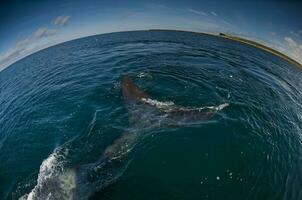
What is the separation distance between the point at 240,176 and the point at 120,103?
10305mm

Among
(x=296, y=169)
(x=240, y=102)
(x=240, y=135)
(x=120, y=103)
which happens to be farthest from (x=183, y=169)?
(x=240, y=102)

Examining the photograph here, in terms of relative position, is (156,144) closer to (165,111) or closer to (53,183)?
(165,111)

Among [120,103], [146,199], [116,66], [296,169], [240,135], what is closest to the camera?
[146,199]

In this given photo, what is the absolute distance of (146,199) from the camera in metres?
12.3

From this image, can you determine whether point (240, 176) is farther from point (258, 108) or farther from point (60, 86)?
point (60, 86)

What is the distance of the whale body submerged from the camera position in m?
12.6

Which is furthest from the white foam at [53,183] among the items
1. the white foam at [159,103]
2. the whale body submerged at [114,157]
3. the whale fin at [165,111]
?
the white foam at [159,103]

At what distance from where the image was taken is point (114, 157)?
14438 millimetres

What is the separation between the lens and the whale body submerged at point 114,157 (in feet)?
41.2

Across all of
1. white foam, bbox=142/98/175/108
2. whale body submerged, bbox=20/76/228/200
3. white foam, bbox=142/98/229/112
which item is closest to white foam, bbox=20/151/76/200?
whale body submerged, bbox=20/76/228/200

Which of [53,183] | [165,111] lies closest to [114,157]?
[53,183]

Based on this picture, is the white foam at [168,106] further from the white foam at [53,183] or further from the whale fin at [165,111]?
the white foam at [53,183]

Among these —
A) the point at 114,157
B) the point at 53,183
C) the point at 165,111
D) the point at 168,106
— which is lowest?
the point at 53,183

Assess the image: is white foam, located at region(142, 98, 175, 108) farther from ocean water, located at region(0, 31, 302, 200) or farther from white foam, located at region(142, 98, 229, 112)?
ocean water, located at region(0, 31, 302, 200)
